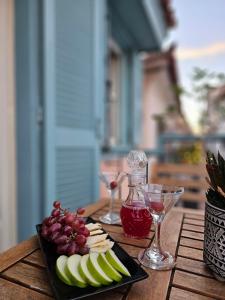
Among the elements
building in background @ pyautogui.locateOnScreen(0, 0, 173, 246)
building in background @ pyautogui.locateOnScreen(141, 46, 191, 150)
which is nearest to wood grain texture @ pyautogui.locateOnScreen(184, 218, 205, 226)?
building in background @ pyautogui.locateOnScreen(0, 0, 173, 246)

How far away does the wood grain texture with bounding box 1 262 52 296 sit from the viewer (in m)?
0.44

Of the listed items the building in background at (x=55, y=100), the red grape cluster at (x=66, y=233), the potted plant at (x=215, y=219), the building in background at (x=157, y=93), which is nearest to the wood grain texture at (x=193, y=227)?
the potted plant at (x=215, y=219)

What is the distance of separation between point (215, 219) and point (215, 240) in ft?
0.15

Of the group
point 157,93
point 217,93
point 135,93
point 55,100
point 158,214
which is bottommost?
point 158,214

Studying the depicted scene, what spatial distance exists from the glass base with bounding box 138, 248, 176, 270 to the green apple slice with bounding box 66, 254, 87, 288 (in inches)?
6.2

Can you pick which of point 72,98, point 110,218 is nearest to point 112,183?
point 110,218

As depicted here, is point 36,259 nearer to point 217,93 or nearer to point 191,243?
point 191,243

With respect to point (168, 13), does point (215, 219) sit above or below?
below

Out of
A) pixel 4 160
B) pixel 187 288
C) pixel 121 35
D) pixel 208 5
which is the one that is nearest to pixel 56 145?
pixel 4 160

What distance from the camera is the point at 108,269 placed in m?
0.44

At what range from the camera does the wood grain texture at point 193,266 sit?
0.51 metres

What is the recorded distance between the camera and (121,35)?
9.79 feet

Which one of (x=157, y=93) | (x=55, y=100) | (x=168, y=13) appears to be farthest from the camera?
(x=157, y=93)

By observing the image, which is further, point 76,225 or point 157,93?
point 157,93
